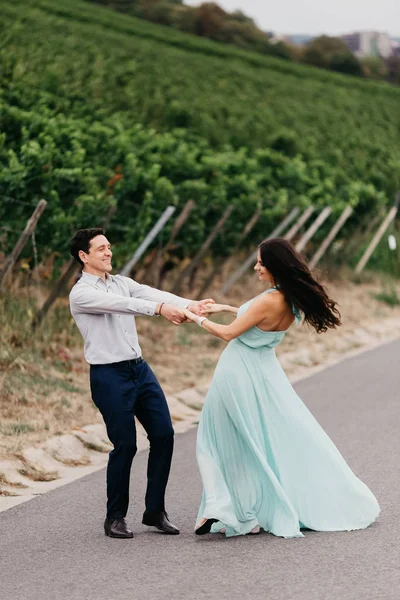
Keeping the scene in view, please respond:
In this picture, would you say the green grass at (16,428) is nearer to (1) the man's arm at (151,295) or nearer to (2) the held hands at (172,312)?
(1) the man's arm at (151,295)

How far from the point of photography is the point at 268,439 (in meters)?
7.25

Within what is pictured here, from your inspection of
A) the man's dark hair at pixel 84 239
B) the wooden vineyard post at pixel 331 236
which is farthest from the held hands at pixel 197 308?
the wooden vineyard post at pixel 331 236

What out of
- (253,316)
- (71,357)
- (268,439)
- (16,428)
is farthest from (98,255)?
(71,357)

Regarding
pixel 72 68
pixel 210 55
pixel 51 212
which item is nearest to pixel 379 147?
pixel 72 68

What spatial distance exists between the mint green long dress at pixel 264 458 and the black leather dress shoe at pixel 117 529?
48 cm

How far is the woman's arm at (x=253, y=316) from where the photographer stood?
7.20 meters

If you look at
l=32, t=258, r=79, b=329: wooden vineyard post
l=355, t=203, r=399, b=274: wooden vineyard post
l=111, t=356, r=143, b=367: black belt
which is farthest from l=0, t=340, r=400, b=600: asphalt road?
l=355, t=203, r=399, b=274: wooden vineyard post

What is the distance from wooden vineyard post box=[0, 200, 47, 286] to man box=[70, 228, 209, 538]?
5.31 m

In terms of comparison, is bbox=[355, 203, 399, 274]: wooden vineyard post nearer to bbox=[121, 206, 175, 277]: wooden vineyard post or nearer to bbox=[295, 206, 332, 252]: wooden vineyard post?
bbox=[295, 206, 332, 252]: wooden vineyard post

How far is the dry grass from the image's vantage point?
10.9 metres

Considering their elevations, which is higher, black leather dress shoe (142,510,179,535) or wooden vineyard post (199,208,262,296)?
black leather dress shoe (142,510,179,535)

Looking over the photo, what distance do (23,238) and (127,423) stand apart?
5739mm

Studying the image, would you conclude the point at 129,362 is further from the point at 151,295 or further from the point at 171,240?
the point at 171,240

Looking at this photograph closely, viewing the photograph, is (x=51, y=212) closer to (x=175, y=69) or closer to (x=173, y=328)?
(x=173, y=328)
